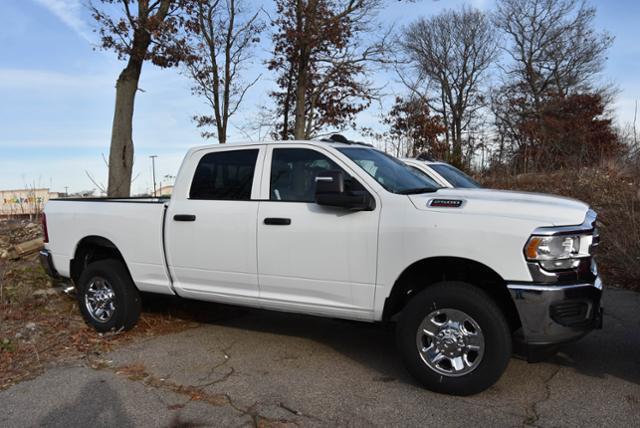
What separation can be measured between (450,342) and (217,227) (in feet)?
7.54

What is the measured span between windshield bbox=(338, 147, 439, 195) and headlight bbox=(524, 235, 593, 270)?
1087 millimetres

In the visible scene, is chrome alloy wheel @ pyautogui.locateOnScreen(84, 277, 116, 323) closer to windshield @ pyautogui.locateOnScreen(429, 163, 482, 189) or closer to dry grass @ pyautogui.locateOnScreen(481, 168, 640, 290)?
windshield @ pyautogui.locateOnScreen(429, 163, 482, 189)

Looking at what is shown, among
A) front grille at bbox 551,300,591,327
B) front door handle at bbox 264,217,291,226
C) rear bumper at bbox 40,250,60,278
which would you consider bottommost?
rear bumper at bbox 40,250,60,278

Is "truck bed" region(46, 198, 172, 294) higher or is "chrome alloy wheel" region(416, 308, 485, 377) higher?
"truck bed" region(46, 198, 172, 294)

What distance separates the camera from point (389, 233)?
411 centimetres

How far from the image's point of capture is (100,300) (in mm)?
5766

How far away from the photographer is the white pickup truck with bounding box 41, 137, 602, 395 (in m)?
3.71

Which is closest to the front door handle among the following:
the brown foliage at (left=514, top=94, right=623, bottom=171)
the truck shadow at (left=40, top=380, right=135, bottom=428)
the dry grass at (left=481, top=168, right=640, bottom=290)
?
the truck shadow at (left=40, top=380, right=135, bottom=428)

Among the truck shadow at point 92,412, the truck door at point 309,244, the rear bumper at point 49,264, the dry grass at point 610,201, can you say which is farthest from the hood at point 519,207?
the dry grass at point 610,201

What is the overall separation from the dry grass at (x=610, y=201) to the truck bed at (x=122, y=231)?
6.39m

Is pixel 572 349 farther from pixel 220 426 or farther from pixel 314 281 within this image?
pixel 220 426

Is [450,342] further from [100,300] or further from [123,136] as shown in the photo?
[123,136]

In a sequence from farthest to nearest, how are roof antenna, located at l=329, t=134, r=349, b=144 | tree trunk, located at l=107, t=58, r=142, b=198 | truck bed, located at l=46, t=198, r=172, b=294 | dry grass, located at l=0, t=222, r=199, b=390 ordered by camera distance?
1. tree trunk, located at l=107, t=58, r=142, b=198
2. truck bed, located at l=46, t=198, r=172, b=294
3. roof antenna, located at l=329, t=134, r=349, b=144
4. dry grass, located at l=0, t=222, r=199, b=390

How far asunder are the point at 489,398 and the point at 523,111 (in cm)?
4052
